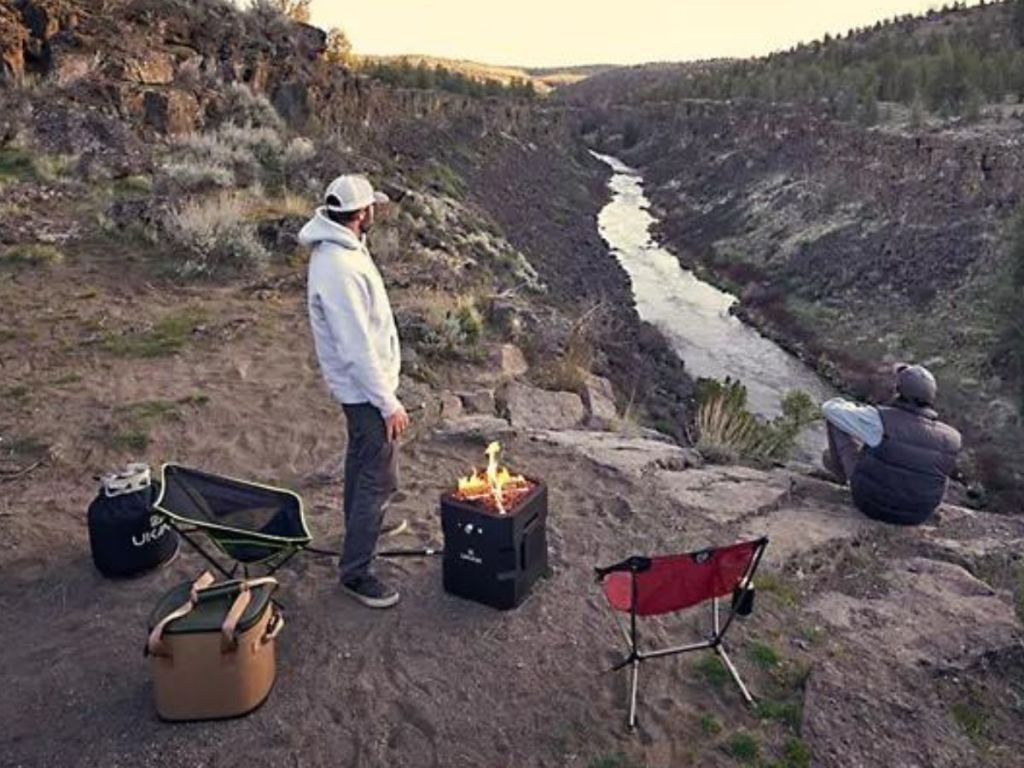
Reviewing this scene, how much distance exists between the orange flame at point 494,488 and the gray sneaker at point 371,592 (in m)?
0.66

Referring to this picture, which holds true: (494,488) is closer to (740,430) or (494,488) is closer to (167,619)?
(167,619)

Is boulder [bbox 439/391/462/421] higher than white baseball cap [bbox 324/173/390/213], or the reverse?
white baseball cap [bbox 324/173/390/213]

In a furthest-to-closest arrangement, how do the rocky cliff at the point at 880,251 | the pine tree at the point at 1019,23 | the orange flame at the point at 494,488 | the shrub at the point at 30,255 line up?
the pine tree at the point at 1019,23 → the rocky cliff at the point at 880,251 → the shrub at the point at 30,255 → the orange flame at the point at 494,488

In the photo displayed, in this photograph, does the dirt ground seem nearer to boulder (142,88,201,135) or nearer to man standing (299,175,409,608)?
man standing (299,175,409,608)

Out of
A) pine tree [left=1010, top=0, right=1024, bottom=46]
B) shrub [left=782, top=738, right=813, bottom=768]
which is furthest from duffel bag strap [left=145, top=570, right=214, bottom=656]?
pine tree [left=1010, top=0, right=1024, bottom=46]

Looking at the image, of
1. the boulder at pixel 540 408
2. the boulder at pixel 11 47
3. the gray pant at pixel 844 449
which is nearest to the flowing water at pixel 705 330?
the boulder at pixel 540 408

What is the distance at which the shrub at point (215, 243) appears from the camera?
11.5 meters

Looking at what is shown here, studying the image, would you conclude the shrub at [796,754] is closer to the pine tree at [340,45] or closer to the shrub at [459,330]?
the shrub at [459,330]

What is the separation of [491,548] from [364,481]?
0.76m

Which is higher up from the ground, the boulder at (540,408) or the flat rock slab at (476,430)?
the flat rock slab at (476,430)

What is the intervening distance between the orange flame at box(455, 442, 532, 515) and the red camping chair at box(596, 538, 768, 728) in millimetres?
830

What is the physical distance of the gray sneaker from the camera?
501 centimetres

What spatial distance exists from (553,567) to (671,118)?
2251 inches

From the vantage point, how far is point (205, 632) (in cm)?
395
